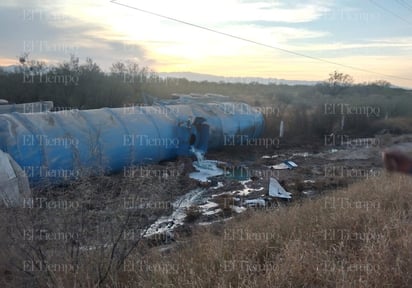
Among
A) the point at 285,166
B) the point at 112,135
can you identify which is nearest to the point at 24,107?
the point at 112,135

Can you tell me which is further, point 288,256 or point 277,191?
point 277,191

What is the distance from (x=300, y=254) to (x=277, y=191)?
15.6ft

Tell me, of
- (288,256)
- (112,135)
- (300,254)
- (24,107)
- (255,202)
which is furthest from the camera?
(24,107)

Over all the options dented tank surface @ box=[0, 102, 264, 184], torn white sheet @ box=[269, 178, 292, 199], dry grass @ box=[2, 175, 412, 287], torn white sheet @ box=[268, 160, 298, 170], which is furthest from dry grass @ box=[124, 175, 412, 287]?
torn white sheet @ box=[268, 160, 298, 170]

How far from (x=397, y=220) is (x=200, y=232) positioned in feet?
8.24

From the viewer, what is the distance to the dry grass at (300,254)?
4039 mm

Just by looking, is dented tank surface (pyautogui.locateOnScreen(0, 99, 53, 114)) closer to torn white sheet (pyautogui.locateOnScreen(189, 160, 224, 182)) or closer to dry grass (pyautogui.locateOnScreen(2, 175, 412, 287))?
torn white sheet (pyautogui.locateOnScreen(189, 160, 224, 182))

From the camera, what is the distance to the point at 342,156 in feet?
48.7

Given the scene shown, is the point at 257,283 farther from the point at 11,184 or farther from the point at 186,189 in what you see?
the point at 186,189

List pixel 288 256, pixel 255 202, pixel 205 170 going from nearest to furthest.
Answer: pixel 288 256 < pixel 255 202 < pixel 205 170

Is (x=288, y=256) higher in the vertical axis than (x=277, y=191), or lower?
higher

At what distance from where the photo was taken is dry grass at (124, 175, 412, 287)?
4.04 meters

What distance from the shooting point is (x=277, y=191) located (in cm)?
910

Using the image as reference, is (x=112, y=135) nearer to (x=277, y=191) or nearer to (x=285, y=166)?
(x=277, y=191)
